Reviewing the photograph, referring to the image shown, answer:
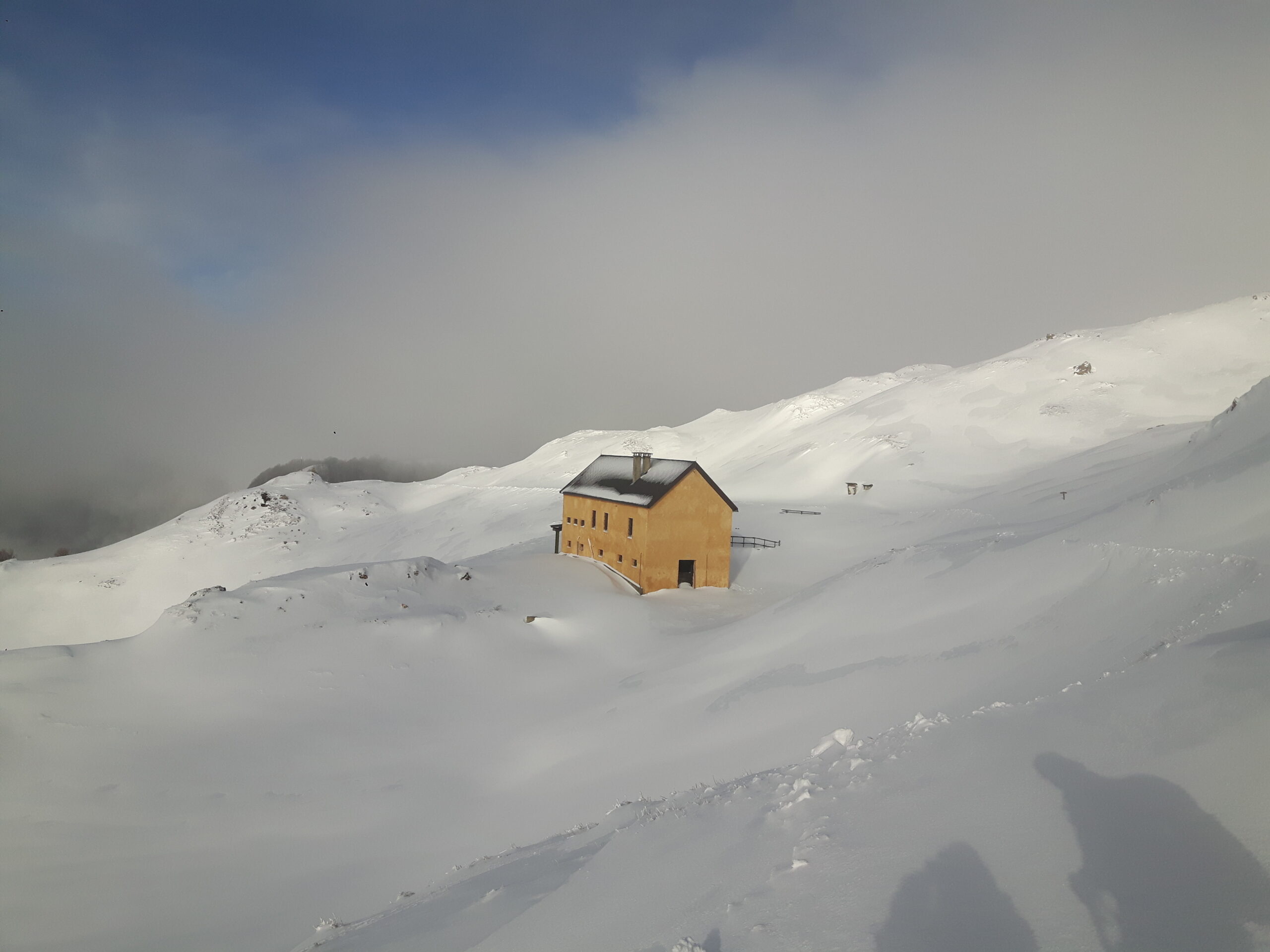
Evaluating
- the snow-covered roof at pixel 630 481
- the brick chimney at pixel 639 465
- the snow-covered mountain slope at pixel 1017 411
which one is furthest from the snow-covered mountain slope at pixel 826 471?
the brick chimney at pixel 639 465

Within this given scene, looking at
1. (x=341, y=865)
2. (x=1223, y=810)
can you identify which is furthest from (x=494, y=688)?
(x=1223, y=810)

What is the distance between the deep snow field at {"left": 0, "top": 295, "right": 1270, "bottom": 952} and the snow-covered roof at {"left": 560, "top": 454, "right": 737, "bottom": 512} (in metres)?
4.68

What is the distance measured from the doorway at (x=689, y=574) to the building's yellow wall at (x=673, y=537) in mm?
153

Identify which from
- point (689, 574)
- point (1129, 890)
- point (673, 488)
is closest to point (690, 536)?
point (689, 574)

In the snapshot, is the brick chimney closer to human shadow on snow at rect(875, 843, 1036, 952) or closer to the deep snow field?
the deep snow field

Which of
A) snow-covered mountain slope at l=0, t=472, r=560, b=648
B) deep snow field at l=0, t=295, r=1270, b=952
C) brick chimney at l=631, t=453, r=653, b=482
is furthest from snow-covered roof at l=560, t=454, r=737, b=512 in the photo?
snow-covered mountain slope at l=0, t=472, r=560, b=648

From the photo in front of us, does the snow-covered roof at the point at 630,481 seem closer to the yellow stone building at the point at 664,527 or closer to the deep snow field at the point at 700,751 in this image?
the yellow stone building at the point at 664,527

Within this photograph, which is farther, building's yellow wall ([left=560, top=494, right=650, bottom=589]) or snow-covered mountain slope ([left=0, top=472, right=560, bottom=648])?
snow-covered mountain slope ([left=0, top=472, right=560, bottom=648])

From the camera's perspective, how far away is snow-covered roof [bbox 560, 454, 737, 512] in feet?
114

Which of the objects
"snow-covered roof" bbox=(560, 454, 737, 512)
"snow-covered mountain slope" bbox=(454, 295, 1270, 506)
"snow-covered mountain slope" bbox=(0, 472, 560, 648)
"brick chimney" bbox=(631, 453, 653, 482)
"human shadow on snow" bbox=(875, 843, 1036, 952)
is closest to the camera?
"human shadow on snow" bbox=(875, 843, 1036, 952)

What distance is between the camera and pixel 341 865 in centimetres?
1330

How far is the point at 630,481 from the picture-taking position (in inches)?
1508

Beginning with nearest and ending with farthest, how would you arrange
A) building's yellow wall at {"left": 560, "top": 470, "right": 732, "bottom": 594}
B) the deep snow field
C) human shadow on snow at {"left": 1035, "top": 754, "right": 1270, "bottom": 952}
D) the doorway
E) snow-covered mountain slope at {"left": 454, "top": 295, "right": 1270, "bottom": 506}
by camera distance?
human shadow on snow at {"left": 1035, "top": 754, "right": 1270, "bottom": 952}, the deep snow field, building's yellow wall at {"left": 560, "top": 470, "right": 732, "bottom": 594}, the doorway, snow-covered mountain slope at {"left": 454, "top": 295, "right": 1270, "bottom": 506}

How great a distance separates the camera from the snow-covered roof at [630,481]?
1369 inches
